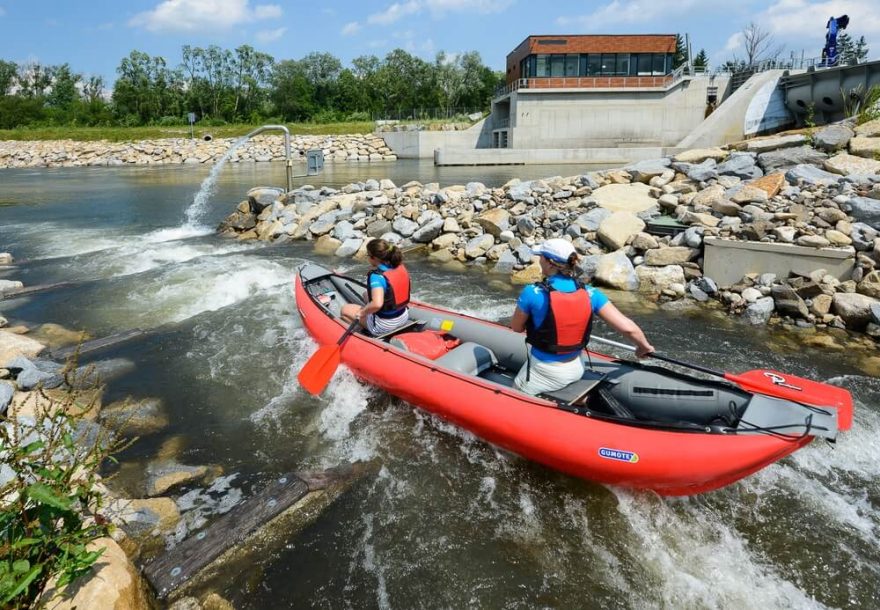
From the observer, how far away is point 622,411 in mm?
4211

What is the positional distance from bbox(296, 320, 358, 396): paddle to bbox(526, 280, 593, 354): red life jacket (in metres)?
2.41

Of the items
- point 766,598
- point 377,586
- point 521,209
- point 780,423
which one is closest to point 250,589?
point 377,586

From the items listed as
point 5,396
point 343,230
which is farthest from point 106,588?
point 343,230

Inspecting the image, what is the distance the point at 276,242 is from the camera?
1352 centimetres

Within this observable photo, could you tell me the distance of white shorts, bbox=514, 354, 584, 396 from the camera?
415 centimetres

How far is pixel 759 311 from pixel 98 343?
9035 mm

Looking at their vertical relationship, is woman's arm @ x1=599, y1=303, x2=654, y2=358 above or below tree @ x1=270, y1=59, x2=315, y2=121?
below

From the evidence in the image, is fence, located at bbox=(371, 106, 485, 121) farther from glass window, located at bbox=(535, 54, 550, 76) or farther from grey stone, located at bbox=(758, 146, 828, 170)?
grey stone, located at bbox=(758, 146, 828, 170)

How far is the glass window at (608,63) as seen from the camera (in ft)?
117

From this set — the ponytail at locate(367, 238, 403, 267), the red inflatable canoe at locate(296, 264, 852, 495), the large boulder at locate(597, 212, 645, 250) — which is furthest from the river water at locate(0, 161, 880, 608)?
the large boulder at locate(597, 212, 645, 250)

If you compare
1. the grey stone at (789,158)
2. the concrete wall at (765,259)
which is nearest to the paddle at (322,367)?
the concrete wall at (765,259)

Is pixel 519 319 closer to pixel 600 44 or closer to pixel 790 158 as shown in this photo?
pixel 790 158

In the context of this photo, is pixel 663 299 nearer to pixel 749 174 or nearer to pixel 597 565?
pixel 749 174

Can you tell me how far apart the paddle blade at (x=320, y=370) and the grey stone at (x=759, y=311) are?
5.73m
